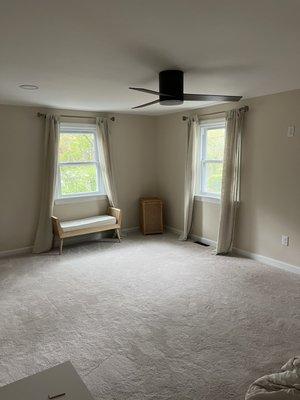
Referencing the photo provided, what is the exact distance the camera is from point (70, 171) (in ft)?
16.9

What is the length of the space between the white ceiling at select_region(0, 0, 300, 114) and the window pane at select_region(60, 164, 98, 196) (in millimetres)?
1958

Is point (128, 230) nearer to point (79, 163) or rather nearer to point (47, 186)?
point (79, 163)

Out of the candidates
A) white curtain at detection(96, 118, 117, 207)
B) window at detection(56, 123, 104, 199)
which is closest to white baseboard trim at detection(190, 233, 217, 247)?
white curtain at detection(96, 118, 117, 207)

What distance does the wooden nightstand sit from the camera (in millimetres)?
5590

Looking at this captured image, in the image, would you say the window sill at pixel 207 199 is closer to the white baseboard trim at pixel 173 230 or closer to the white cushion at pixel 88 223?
the white baseboard trim at pixel 173 230

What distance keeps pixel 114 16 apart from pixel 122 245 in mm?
3910

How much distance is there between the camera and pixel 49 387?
149cm

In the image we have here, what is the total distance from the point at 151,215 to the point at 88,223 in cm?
A: 132

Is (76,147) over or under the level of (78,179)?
over

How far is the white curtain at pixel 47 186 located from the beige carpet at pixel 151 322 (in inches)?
18.3

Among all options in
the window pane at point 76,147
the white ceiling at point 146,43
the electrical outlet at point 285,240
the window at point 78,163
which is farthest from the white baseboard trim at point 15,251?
the electrical outlet at point 285,240

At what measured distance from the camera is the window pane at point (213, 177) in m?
4.81

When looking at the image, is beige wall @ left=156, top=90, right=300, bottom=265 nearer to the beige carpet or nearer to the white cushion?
the beige carpet

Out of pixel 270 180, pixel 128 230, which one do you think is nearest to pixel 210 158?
pixel 270 180
